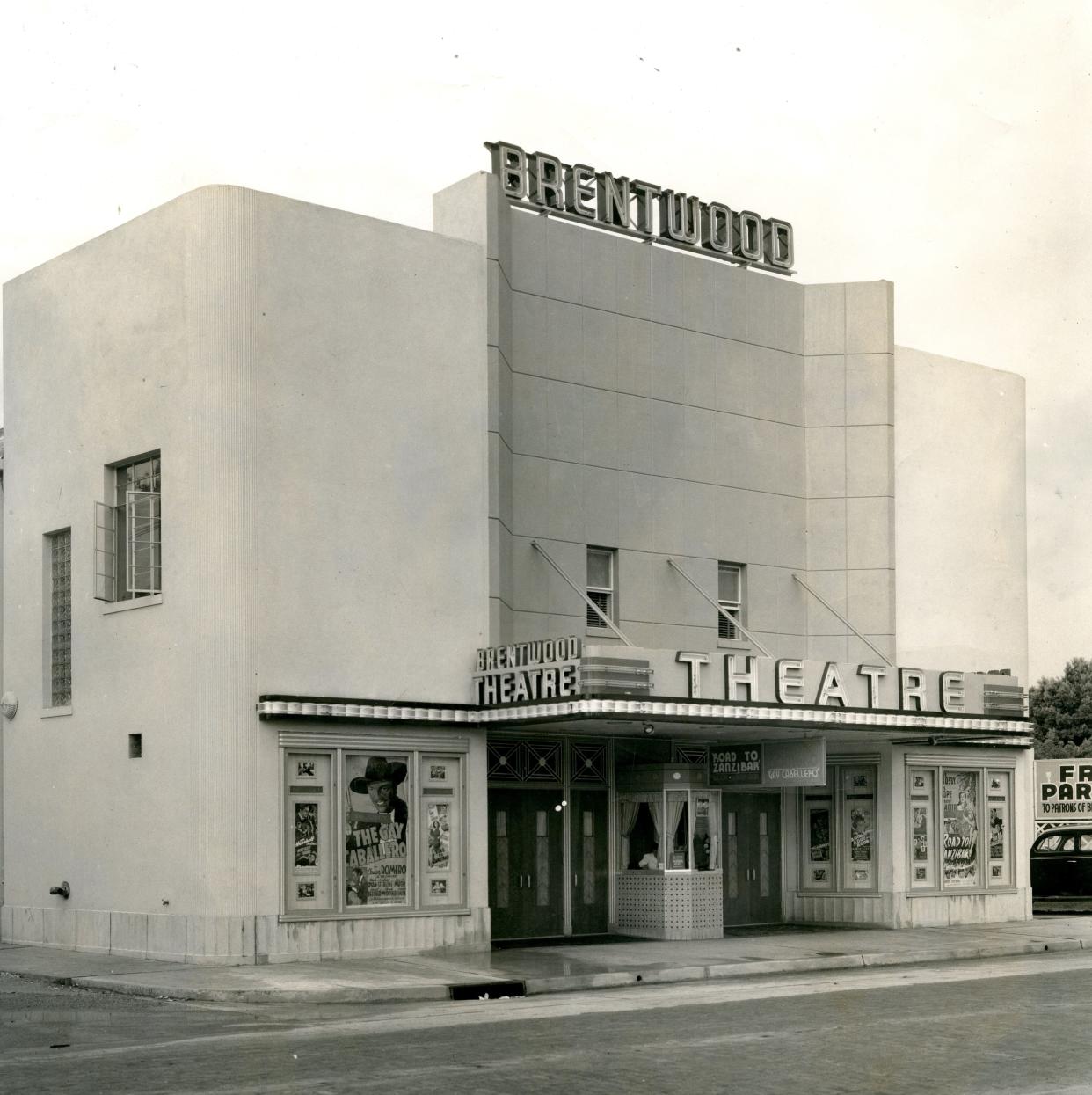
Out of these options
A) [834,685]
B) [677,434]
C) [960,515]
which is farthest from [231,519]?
[960,515]

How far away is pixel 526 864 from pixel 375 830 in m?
4.13

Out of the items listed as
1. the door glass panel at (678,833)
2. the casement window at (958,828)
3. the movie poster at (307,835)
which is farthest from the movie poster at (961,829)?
the movie poster at (307,835)

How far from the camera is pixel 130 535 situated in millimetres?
24562

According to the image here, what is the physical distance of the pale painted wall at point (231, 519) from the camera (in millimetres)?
22391

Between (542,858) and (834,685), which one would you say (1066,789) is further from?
(542,858)

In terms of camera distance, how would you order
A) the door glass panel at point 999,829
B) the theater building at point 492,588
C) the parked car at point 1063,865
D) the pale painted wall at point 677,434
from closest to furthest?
A: 1. the theater building at point 492,588
2. the pale painted wall at point 677,434
3. the door glass panel at point 999,829
4. the parked car at point 1063,865

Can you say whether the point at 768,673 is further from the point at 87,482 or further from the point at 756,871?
the point at 87,482

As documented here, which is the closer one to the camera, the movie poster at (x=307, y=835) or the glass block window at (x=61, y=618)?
the movie poster at (x=307, y=835)

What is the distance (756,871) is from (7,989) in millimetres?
14734

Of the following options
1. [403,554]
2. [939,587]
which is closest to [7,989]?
[403,554]

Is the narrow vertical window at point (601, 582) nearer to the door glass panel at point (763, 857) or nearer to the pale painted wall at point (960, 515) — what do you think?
the door glass panel at point (763, 857)

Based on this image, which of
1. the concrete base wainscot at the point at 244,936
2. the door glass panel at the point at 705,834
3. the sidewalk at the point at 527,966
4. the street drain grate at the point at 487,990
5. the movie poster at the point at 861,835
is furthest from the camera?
the movie poster at the point at 861,835

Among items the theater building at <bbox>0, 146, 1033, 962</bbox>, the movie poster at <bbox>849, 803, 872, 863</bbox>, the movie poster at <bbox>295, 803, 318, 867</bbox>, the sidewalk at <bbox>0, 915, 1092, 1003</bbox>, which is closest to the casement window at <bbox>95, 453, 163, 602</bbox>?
the theater building at <bbox>0, 146, 1033, 962</bbox>

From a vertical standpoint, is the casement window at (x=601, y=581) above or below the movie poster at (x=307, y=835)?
above
